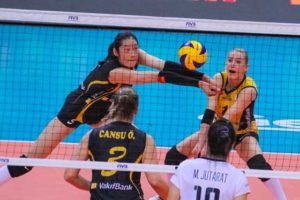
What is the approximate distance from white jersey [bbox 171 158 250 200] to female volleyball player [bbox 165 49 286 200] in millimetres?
2292

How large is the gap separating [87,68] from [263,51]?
3.33 meters

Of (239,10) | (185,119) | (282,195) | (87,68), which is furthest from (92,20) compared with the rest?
(239,10)

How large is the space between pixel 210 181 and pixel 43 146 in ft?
10.2

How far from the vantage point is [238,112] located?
24.1 ft

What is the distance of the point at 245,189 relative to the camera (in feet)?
16.2

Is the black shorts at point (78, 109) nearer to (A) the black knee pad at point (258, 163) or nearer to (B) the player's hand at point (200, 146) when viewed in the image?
(B) the player's hand at point (200, 146)

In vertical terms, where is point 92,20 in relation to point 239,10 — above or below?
below

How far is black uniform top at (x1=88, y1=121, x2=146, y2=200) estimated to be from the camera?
5.48 meters

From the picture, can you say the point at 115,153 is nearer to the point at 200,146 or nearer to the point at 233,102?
the point at 200,146

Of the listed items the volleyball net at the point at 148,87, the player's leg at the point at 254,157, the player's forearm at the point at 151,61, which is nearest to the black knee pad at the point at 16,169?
the volleyball net at the point at 148,87

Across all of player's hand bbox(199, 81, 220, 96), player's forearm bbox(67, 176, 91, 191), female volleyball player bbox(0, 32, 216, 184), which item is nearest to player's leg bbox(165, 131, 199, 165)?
player's hand bbox(199, 81, 220, 96)

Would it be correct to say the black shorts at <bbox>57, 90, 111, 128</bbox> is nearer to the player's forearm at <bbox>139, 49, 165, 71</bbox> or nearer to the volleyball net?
the player's forearm at <bbox>139, 49, 165, 71</bbox>

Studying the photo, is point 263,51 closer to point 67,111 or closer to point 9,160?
point 67,111

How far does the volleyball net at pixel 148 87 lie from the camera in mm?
10602
